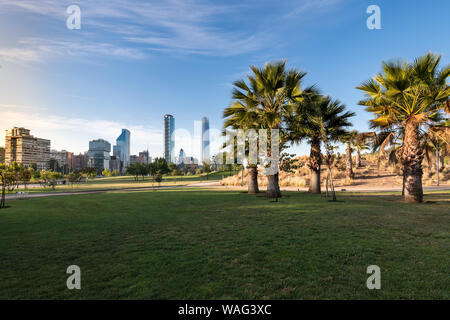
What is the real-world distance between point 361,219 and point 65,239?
1073 centimetres

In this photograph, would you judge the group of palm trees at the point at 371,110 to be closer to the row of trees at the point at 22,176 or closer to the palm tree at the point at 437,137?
the palm tree at the point at 437,137

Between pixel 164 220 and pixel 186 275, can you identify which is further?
pixel 164 220

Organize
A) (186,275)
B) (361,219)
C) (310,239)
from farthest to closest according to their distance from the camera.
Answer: (361,219) < (310,239) < (186,275)

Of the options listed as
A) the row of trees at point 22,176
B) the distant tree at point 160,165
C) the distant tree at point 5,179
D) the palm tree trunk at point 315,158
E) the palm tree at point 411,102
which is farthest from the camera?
the distant tree at point 160,165

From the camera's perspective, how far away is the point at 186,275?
13.5 feet

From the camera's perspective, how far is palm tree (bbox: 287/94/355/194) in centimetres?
1759

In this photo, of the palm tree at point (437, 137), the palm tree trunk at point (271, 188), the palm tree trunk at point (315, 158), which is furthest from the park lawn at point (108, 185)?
the palm tree at point (437, 137)

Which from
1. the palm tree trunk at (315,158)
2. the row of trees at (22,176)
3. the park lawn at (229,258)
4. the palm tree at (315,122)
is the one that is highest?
the palm tree at (315,122)

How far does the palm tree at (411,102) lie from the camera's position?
12195mm

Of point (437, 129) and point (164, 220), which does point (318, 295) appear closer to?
point (164, 220)

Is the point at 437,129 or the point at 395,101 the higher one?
the point at 395,101

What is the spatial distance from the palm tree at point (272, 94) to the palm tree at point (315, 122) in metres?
1.00

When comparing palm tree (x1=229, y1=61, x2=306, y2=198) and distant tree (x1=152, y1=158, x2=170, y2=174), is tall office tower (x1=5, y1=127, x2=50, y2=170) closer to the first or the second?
distant tree (x1=152, y1=158, x2=170, y2=174)
